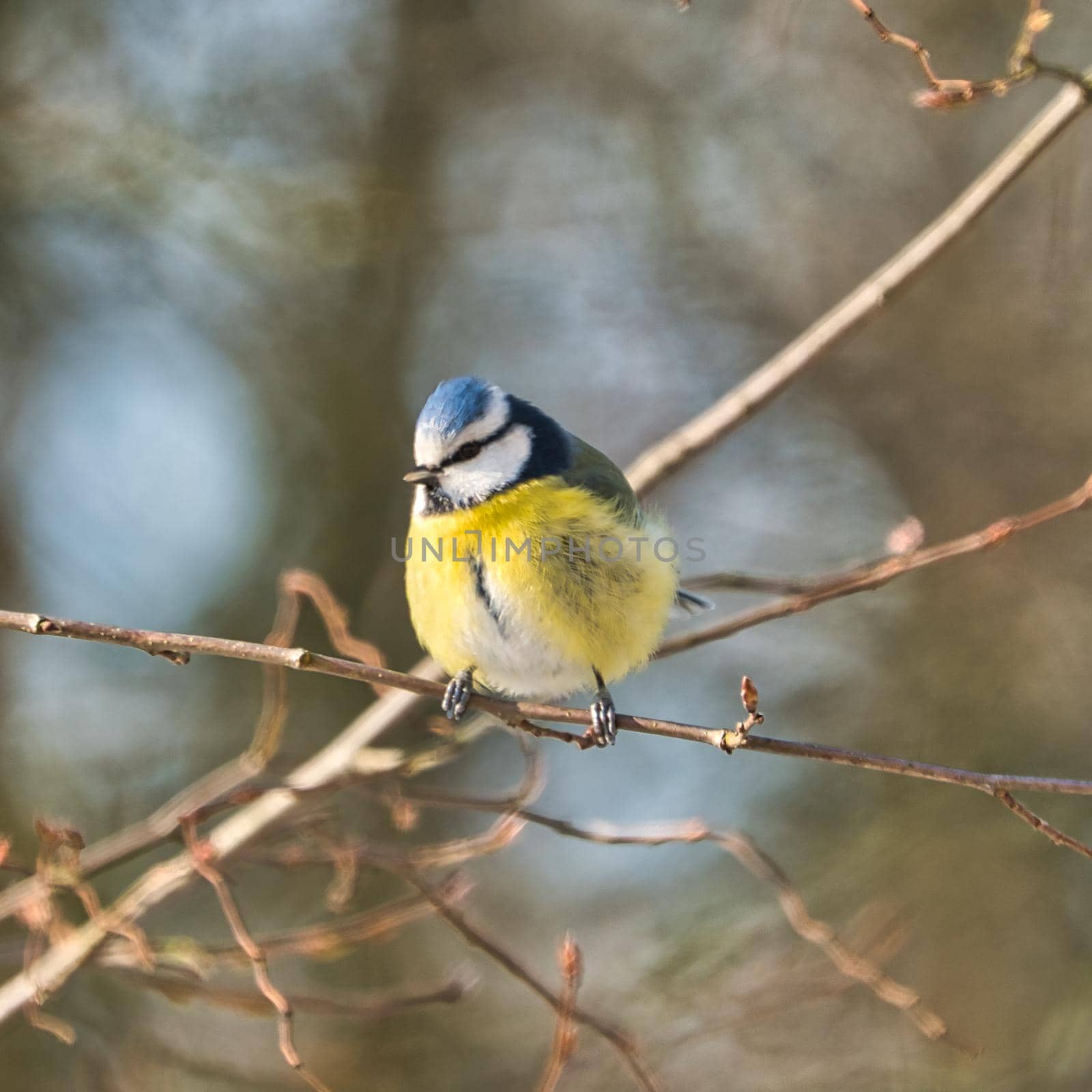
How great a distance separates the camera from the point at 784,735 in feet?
14.1

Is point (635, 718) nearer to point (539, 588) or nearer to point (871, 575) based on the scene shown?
point (871, 575)

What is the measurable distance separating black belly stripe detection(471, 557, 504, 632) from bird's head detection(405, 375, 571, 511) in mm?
199

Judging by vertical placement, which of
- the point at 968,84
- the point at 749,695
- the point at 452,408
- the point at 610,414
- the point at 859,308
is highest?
the point at 968,84

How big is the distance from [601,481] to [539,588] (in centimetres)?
43

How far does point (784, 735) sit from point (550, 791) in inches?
39.4

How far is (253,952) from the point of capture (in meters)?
1.95

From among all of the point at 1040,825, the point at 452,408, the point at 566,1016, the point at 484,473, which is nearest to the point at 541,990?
the point at 566,1016

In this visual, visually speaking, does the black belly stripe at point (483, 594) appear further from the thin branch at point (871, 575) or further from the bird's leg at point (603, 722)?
the thin branch at point (871, 575)

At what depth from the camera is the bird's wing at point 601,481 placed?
2.87 m

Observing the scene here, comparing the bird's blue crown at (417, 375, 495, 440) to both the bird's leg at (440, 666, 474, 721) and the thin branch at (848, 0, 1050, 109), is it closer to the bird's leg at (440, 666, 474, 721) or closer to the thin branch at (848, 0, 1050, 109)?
the bird's leg at (440, 666, 474, 721)

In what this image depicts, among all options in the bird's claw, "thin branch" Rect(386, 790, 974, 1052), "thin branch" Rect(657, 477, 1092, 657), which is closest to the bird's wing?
"thin branch" Rect(657, 477, 1092, 657)

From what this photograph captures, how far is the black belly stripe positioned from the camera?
265 cm

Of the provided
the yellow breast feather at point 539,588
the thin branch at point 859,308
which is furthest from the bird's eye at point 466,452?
the thin branch at point 859,308

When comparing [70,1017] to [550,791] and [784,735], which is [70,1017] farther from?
[784,735]
